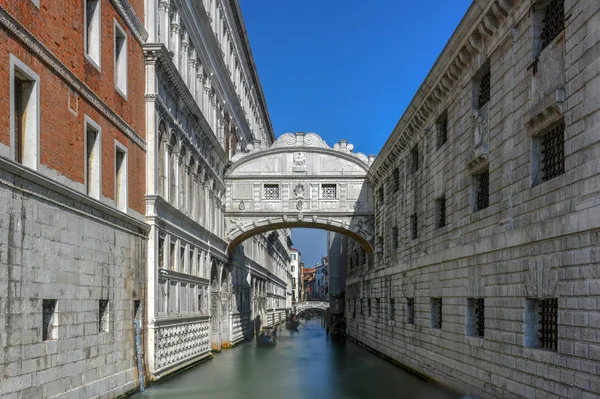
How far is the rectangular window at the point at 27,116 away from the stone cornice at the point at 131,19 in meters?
5.02

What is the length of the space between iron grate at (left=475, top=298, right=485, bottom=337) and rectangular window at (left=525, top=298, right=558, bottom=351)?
9.34 ft

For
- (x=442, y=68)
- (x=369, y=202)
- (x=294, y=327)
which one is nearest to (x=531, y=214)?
(x=442, y=68)

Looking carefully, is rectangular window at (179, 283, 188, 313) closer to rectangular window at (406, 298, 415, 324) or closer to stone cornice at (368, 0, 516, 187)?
rectangular window at (406, 298, 415, 324)

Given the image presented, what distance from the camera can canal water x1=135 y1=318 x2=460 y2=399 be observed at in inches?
682

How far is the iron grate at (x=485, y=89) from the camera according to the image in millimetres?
15062

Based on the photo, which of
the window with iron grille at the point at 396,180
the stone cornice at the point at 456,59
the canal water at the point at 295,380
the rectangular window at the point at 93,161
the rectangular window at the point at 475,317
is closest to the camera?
the stone cornice at the point at 456,59

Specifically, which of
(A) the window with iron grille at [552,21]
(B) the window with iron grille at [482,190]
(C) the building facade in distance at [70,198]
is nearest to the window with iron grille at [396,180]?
(B) the window with iron grille at [482,190]

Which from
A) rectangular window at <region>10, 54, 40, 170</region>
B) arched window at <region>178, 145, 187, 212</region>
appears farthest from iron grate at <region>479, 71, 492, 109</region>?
arched window at <region>178, 145, 187, 212</region>

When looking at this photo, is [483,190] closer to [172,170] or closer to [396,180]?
[172,170]

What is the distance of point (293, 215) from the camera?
31.0 m

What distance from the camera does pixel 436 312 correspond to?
19.1 meters

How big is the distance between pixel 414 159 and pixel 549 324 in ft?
39.6

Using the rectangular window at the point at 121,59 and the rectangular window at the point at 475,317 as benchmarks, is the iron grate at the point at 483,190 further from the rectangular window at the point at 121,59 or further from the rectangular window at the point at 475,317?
the rectangular window at the point at 121,59

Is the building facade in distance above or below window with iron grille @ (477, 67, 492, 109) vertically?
below
